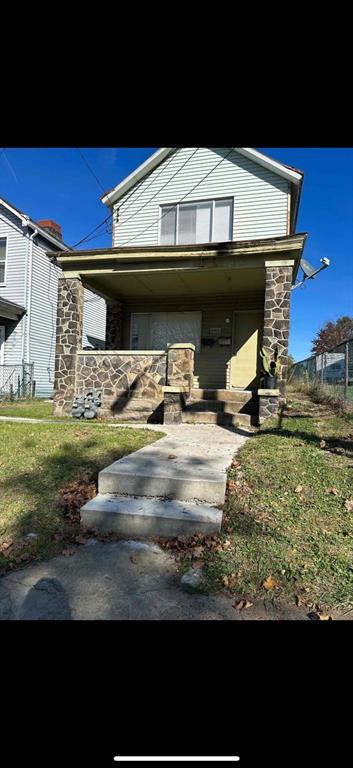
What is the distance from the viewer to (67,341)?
8.81 meters

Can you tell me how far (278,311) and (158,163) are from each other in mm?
6442

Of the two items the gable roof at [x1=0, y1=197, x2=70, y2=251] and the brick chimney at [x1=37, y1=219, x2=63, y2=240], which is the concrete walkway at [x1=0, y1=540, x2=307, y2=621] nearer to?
the gable roof at [x1=0, y1=197, x2=70, y2=251]

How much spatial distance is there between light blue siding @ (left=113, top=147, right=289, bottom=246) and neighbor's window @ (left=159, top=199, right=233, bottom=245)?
172 millimetres

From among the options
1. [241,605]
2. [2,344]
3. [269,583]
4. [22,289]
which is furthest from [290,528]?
[2,344]

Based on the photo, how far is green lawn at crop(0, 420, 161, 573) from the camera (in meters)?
2.96

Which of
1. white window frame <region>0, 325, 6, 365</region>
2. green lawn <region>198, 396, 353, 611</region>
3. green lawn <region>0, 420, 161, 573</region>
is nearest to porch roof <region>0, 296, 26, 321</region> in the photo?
white window frame <region>0, 325, 6, 365</region>

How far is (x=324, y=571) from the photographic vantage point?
2.52 metres

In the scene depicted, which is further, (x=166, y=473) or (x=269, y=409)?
(x=269, y=409)

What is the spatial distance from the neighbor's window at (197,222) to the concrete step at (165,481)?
8.43 metres

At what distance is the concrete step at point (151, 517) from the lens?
2951 mm
